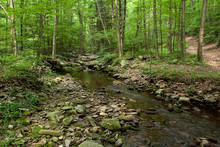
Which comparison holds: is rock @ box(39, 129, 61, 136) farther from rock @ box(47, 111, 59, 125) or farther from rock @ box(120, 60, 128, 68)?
rock @ box(120, 60, 128, 68)

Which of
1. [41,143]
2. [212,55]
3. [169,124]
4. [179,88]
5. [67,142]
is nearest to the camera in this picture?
[41,143]

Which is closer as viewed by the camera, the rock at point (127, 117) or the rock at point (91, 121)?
the rock at point (91, 121)

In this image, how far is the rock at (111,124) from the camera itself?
13.0ft

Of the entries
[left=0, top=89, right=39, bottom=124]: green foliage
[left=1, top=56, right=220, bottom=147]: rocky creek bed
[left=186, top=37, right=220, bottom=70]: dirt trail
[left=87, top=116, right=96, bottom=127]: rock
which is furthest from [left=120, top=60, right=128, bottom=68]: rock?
[left=0, top=89, right=39, bottom=124]: green foliage

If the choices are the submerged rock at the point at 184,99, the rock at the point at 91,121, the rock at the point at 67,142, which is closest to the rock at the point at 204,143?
the submerged rock at the point at 184,99

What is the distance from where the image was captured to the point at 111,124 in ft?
13.3

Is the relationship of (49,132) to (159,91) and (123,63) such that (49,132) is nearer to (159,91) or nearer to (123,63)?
(159,91)

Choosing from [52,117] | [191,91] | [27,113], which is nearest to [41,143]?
[52,117]

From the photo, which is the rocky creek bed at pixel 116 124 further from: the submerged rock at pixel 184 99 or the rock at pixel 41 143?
the submerged rock at pixel 184 99

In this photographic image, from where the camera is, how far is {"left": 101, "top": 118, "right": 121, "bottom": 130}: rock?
3960 millimetres

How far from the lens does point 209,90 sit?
6078 millimetres

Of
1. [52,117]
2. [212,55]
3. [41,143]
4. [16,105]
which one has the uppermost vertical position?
[212,55]

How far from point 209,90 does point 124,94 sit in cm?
410

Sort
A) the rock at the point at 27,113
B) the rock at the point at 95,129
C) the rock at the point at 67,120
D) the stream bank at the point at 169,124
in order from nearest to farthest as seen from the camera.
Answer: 1. the stream bank at the point at 169,124
2. the rock at the point at 95,129
3. the rock at the point at 67,120
4. the rock at the point at 27,113
